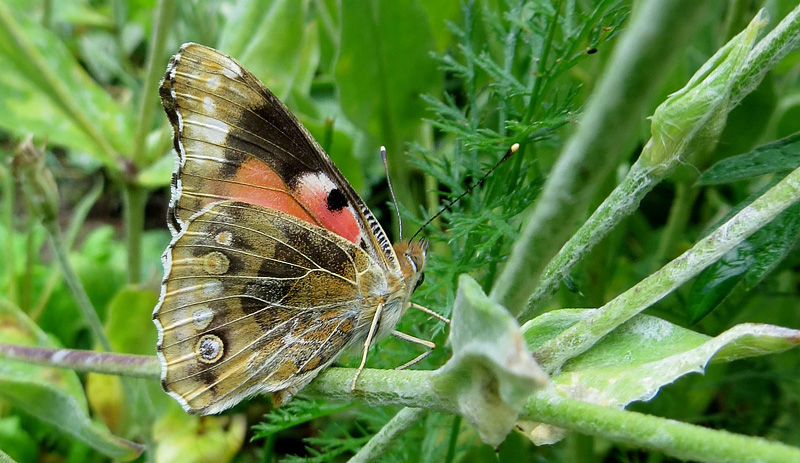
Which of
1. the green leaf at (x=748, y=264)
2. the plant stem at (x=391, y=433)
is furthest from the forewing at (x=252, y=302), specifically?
the green leaf at (x=748, y=264)

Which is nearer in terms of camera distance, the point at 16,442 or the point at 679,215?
the point at 679,215

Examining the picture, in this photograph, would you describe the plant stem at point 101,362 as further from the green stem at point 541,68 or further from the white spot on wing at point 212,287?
the green stem at point 541,68

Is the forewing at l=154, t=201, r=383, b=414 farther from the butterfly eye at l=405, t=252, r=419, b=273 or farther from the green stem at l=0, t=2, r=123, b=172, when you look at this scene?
the green stem at l=0, t=2, r=123, b=172

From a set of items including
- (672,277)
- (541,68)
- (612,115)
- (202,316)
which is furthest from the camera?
(202,316)

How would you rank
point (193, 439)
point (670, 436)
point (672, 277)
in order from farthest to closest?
Result: point (193, 439)
point (672, 277)
point (670, 436)

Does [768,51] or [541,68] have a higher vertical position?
[541,68]

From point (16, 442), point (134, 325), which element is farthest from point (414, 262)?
point (16, 442)

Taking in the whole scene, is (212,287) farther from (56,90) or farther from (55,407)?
(56,90)
